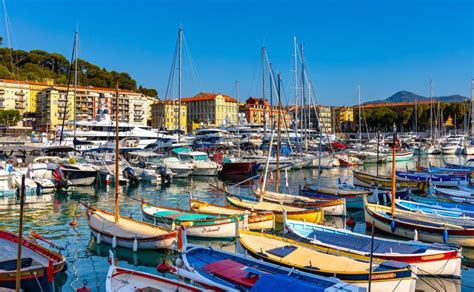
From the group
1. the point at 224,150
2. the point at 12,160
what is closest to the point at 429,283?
the point at 12,160

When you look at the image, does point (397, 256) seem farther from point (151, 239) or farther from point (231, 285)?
point (151, 239)

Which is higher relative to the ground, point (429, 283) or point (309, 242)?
point (309, 242)

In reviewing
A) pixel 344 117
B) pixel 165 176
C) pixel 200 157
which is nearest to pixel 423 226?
pixel 165 176

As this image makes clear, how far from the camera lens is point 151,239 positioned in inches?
681

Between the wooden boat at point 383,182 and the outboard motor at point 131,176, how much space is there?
776 inches

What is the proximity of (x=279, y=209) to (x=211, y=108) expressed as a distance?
115 meters

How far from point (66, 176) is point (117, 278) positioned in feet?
93.4

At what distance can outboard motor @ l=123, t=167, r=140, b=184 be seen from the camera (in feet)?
133

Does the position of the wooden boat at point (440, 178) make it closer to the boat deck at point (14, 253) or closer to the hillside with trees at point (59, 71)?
the boat deck at point (14, 253)

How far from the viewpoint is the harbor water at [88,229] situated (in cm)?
1496

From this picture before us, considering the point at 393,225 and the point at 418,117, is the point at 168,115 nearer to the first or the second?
the point at 418,117

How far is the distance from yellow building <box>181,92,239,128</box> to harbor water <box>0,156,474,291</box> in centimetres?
9129

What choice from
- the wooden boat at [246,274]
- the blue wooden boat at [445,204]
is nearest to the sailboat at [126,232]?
the wooden boat at [246,274]

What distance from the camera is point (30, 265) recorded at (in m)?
13.1
